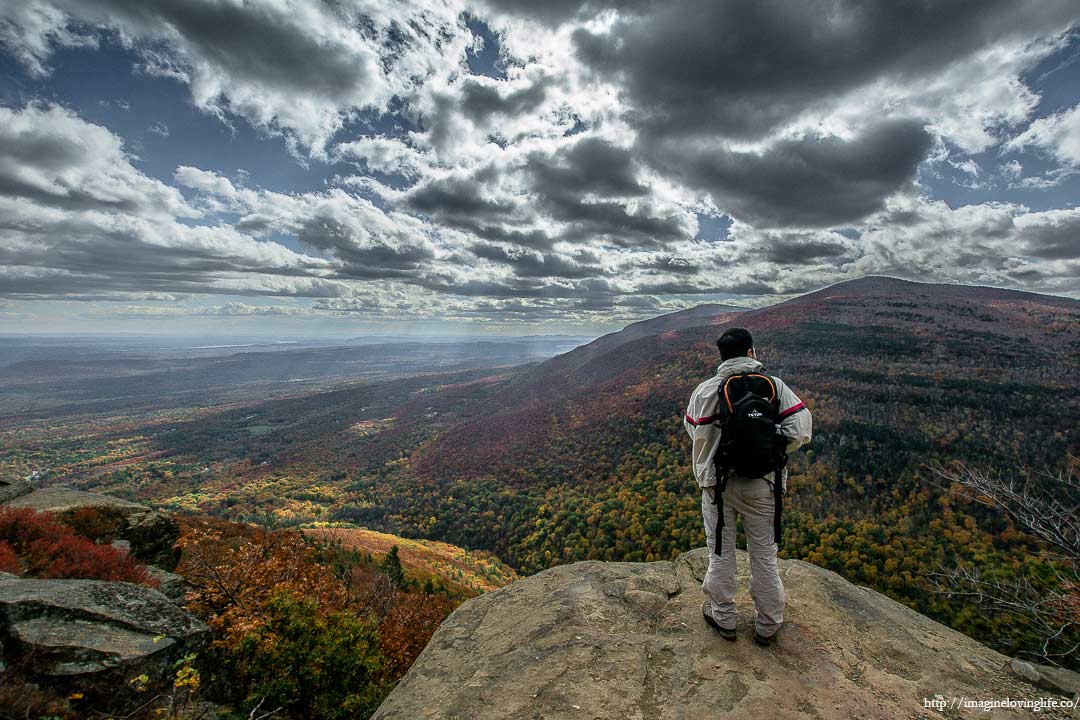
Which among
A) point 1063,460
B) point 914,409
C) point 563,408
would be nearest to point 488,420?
point 563,408

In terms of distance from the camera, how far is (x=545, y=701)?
16.7 feet

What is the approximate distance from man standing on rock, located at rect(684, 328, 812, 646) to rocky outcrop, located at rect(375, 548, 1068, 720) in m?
0.67

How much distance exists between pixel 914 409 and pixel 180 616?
162869mm

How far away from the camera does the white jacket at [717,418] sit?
18.3 feet

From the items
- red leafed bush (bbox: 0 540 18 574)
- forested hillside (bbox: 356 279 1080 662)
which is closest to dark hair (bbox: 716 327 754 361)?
red leafed bush (bbox: 0 540 18 574)

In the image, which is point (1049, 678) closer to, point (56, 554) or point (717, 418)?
point (717, 418)

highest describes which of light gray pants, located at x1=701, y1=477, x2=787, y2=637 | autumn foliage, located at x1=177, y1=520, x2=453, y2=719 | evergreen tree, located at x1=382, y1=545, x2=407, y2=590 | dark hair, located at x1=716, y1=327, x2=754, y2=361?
dark hair, located at x1=716, y1=327, x2=754, y2=361

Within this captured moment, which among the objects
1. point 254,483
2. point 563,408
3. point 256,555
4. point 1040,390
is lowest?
point 254,483

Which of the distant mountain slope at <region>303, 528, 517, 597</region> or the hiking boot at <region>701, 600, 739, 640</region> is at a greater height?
the hiking boot at <region>701, 600, 739, 640</region>

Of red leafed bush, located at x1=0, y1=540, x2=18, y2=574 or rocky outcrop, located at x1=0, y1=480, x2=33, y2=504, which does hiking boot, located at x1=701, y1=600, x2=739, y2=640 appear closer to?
red leafed bush, located at x1=0, y1=540, x2=18, y2=574

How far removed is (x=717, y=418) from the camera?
18.7ft

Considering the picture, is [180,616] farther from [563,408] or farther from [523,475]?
[563,408]

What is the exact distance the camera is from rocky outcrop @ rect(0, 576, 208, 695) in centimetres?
595

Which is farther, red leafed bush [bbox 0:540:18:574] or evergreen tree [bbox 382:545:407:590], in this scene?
evergreen tree [bbox 382:545:407:590]
